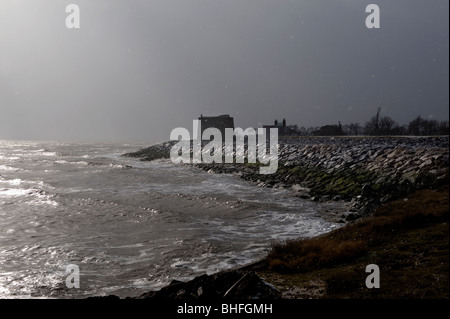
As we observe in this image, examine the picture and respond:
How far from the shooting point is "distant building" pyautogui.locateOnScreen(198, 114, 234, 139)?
61.8 meters

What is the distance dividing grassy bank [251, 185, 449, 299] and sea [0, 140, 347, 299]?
167 cm

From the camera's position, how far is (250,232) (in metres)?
12.9

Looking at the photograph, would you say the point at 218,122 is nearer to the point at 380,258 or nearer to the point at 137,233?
the point at 137,233

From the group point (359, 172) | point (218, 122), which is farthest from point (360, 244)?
point (218, 122)

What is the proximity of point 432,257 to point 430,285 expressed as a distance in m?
1.54

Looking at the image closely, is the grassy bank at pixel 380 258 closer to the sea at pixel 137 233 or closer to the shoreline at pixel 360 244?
the shoreline at pixel 360 244

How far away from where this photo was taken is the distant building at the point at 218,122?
2434 inches

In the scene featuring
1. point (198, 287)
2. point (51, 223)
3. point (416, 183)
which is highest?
point (416, 183)

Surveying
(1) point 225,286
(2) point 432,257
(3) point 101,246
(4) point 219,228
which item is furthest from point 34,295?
(2) point 432,257

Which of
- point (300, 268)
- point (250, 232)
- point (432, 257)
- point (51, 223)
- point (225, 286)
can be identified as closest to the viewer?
point (225, 286)

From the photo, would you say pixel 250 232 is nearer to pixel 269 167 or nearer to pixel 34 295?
pixel 34 295

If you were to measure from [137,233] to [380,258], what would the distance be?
8.99m

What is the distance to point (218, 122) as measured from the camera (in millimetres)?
62469

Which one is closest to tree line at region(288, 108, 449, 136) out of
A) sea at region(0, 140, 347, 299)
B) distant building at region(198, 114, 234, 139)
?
distant building at region(198, 114, 234, 139)
